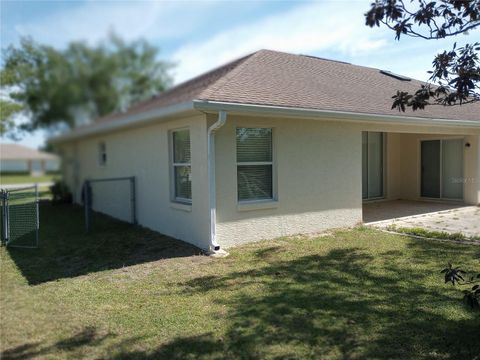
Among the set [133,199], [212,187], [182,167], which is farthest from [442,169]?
[133,199]

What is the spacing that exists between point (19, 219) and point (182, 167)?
3.83 m

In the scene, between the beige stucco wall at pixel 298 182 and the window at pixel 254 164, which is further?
the window at pixel 254 164

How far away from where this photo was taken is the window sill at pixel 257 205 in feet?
25.7

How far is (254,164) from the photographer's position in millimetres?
8078

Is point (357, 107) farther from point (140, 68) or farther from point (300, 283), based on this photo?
point (140, 68)

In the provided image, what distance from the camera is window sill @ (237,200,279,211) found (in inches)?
308

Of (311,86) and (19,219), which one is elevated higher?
(311,86)

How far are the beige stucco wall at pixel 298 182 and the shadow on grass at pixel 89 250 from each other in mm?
1154

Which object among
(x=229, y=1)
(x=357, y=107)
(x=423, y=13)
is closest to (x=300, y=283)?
(x=423, y=13)

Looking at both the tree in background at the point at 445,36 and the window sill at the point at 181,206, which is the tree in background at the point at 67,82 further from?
the tree in background at the point at 445,36

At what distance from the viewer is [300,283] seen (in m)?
5.60

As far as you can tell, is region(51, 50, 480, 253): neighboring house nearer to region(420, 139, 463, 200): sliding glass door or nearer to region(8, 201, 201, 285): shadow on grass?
region(420, 139, 463, 200): sliding glass door

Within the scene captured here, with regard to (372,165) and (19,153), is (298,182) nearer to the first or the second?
(372,165)

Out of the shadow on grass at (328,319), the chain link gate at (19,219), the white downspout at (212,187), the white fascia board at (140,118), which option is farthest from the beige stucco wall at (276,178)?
the chain link gate at (19,219)
